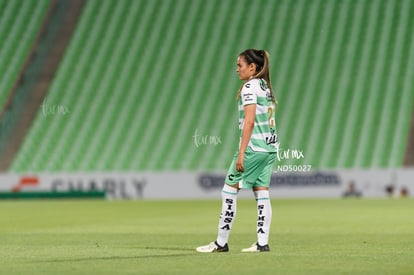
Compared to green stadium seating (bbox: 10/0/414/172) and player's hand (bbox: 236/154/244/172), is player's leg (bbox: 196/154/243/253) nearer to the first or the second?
player's hand (bbox: 236/154/244/172)

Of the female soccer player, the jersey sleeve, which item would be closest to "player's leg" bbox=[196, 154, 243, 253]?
the female soccer player

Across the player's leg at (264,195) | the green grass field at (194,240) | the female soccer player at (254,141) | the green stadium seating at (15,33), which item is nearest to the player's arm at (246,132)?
the female soccer player at (254,141)

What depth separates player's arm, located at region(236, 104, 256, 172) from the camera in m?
10.3

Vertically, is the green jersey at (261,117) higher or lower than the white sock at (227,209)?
higher

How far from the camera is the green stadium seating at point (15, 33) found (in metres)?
37.8

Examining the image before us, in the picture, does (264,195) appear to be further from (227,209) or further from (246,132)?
(246,132)

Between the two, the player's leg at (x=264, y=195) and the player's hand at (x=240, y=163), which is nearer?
the player's hand at (x=240, y=163)

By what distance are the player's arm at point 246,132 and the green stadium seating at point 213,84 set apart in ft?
72.3

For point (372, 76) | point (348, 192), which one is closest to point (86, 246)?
point (348, 192)

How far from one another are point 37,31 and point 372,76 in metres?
12.5

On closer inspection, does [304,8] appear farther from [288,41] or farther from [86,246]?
[86,246]

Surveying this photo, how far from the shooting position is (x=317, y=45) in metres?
37.5

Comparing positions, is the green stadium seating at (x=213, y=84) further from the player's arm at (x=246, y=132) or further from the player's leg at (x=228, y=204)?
the player's arm at (x=246, y=132)

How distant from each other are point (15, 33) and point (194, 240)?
28.2 meters
